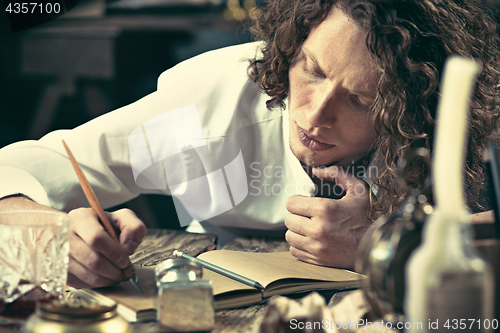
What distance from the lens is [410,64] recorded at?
0.83m

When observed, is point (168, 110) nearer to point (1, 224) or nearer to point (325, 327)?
point (1, 224)

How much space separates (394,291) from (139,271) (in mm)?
366

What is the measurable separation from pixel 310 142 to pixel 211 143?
0.35 m

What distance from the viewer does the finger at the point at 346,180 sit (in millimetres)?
875

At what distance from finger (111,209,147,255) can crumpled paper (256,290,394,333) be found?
0.24 m

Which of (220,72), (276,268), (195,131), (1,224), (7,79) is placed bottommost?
(276,268)

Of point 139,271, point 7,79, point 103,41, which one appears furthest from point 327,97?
point 7,79

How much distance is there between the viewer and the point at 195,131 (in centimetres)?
120

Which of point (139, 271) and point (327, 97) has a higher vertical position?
point (327, 97)

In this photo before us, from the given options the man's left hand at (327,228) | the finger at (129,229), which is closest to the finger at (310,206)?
the man's left hand at (327,228)

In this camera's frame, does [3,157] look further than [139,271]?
Yes

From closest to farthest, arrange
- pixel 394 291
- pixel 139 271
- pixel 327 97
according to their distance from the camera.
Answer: pixel 394 291, pixel 139 271, pixel 327 97

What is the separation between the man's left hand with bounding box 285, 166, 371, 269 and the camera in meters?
0.73

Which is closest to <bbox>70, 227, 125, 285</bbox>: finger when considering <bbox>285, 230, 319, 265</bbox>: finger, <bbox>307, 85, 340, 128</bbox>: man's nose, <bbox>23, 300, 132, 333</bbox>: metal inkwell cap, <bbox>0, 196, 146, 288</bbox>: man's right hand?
<bbox>0, 196, 146, 288</bbox>: man's right hand
